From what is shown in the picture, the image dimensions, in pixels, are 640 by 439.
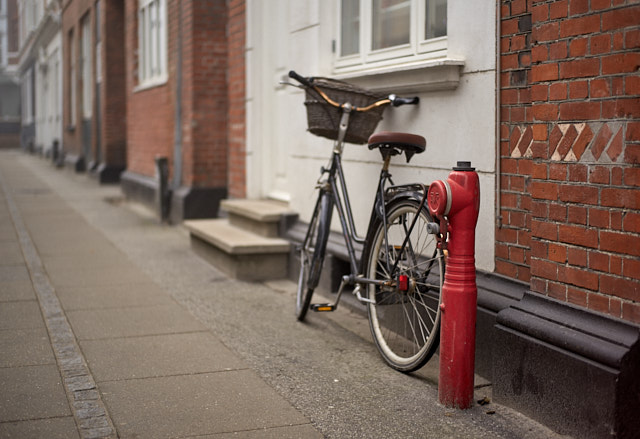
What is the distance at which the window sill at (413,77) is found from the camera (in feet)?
15.6

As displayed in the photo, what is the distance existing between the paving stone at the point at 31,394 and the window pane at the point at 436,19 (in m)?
2.97

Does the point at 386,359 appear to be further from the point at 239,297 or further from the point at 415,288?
the point at 239,297

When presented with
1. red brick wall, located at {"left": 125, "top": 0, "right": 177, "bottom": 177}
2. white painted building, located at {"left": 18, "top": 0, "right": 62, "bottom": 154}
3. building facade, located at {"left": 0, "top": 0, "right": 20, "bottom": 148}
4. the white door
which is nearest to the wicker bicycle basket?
the white door

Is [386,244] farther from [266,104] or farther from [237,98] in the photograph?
[237,98]

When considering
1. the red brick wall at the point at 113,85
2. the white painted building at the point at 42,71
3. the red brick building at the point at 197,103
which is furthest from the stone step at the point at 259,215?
the white painted building at the point at 42,71

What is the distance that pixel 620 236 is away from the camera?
3385mm

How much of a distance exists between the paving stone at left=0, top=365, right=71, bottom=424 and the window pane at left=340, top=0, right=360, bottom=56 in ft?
10.7

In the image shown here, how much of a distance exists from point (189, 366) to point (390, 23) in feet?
A: 8.98

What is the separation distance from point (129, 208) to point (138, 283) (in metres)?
6.62

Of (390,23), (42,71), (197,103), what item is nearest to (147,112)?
(197,103)

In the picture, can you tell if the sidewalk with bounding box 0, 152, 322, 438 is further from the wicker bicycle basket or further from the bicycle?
the wicker bicycle basket

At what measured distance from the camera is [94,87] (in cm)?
2056

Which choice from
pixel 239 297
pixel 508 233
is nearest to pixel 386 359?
pixel 508 233

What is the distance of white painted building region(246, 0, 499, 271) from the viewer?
4.61m
